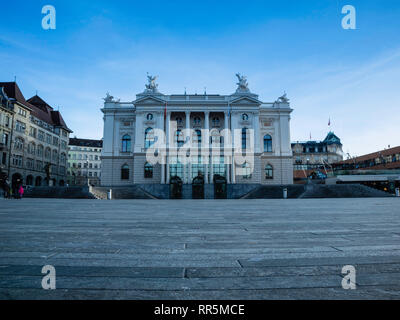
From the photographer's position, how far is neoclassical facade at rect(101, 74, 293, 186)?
43.5 meters

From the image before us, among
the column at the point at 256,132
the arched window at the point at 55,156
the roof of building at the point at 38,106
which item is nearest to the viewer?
the column at the point at 256,132

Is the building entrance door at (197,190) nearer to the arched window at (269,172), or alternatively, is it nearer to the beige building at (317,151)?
the arched window at (269,172)

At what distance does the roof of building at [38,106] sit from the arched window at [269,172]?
50.4 metres

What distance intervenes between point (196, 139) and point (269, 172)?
1395 cm

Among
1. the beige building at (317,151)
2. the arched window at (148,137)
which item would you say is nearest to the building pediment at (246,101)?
the arched window at (148,137)

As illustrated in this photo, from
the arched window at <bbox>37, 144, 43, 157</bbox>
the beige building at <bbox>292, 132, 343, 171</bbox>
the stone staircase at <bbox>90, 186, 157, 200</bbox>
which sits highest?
the beige building at <bbox>292, 132, 343, 171</bbox>

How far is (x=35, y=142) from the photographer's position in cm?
5934

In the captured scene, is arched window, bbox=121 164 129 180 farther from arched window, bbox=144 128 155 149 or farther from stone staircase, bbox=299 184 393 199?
stone staircase, bbox=299 184 393 199

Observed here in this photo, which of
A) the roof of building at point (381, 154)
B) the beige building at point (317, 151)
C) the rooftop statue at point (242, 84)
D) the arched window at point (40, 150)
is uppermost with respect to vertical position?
the rooftop statue at point (242, 84)

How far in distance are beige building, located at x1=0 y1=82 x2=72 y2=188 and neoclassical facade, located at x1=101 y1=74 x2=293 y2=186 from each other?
2050 centimetres

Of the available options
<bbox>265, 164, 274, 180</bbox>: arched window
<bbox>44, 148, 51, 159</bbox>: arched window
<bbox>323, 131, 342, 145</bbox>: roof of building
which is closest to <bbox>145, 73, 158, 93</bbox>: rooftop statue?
<bbox>265, 164, 274, 180</bbox>: arched window

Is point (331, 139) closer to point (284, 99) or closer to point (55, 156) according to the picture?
point (284, 99)

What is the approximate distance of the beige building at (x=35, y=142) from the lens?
5256 centimetres
